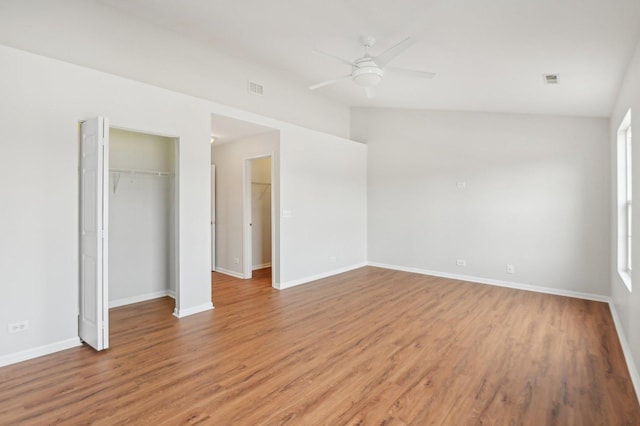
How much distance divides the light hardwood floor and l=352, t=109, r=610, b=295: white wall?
101 cm

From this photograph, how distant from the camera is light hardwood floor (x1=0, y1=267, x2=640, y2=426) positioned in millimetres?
2227

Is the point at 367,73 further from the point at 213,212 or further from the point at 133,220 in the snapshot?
the point at 213,212

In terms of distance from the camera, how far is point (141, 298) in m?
4.71

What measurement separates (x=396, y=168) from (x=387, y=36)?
139 inches

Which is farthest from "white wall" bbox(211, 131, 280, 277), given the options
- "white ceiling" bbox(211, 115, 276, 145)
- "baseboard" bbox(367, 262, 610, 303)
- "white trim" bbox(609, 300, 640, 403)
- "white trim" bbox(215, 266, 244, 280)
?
"white trim" bbox(609, 300, 640, 403)

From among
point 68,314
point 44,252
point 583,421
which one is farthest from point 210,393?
point 583,421

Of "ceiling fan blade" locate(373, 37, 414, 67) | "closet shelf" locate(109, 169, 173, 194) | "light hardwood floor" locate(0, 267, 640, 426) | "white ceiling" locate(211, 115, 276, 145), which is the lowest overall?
"light hardwood floor" locate(0, 267, 640, 426)

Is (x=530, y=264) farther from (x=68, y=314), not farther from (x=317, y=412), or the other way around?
(x=68, y=314)

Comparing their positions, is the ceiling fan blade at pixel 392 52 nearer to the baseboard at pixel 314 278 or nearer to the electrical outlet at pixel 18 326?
the baseboard at pixel 314 278

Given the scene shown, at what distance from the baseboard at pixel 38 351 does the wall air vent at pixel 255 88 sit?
3.82 metres

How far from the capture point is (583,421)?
2.16m

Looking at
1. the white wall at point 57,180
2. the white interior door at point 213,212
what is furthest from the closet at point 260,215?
the white wall at point 57,180

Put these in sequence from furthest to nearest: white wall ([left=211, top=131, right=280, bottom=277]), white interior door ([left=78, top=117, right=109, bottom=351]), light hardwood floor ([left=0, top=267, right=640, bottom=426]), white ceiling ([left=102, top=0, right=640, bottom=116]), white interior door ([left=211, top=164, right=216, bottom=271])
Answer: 1. white interior door ([left=211, top=164, right=216, bottom=271])
2. white wall ([left=211, top=131, right=280, bottom=277])
3. white interior door ([left=78, top=117, right=109, bottom=351])
4. white ceiling ([left=102, top=0, right=640, bottom=116])
5. light hardwood floor ([left=0, top=267, right=640, bottom=426])

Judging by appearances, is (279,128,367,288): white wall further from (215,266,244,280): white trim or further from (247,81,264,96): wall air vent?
(215,266,244,280): white trim
